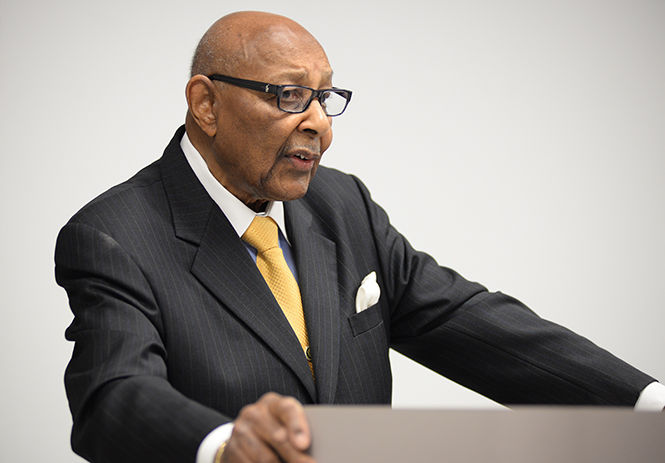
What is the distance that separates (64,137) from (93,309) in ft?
4.80

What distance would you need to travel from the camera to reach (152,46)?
2.87 m

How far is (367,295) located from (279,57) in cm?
51

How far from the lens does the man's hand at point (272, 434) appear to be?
944 millimetres

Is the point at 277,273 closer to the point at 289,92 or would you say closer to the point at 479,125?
the point at 289,92

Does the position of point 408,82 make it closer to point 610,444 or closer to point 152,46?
point 152,46

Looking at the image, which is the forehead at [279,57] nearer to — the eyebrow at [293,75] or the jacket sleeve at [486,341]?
the eyebrow at [293,75]

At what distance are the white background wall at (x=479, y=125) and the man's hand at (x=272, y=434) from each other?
1.93 meters

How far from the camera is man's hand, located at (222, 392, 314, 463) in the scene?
3.10 ft

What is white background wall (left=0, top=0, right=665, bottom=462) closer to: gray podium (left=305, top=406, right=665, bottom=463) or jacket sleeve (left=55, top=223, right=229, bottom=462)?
jacket sleeve (left=55, top=223, right=229, bottom=462)

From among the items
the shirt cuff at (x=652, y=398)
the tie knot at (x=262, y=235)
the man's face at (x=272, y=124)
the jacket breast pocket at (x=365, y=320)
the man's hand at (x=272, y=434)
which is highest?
the man's face at (x=272, y=124)

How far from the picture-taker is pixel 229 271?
5.36 feet

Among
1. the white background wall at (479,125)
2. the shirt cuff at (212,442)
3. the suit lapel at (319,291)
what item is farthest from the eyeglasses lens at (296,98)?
the white background wall at (479,125)

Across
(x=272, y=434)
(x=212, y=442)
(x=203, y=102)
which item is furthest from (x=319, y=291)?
(x=272, y=434)

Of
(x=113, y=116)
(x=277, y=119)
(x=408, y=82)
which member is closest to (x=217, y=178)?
(x=277, y=119)
